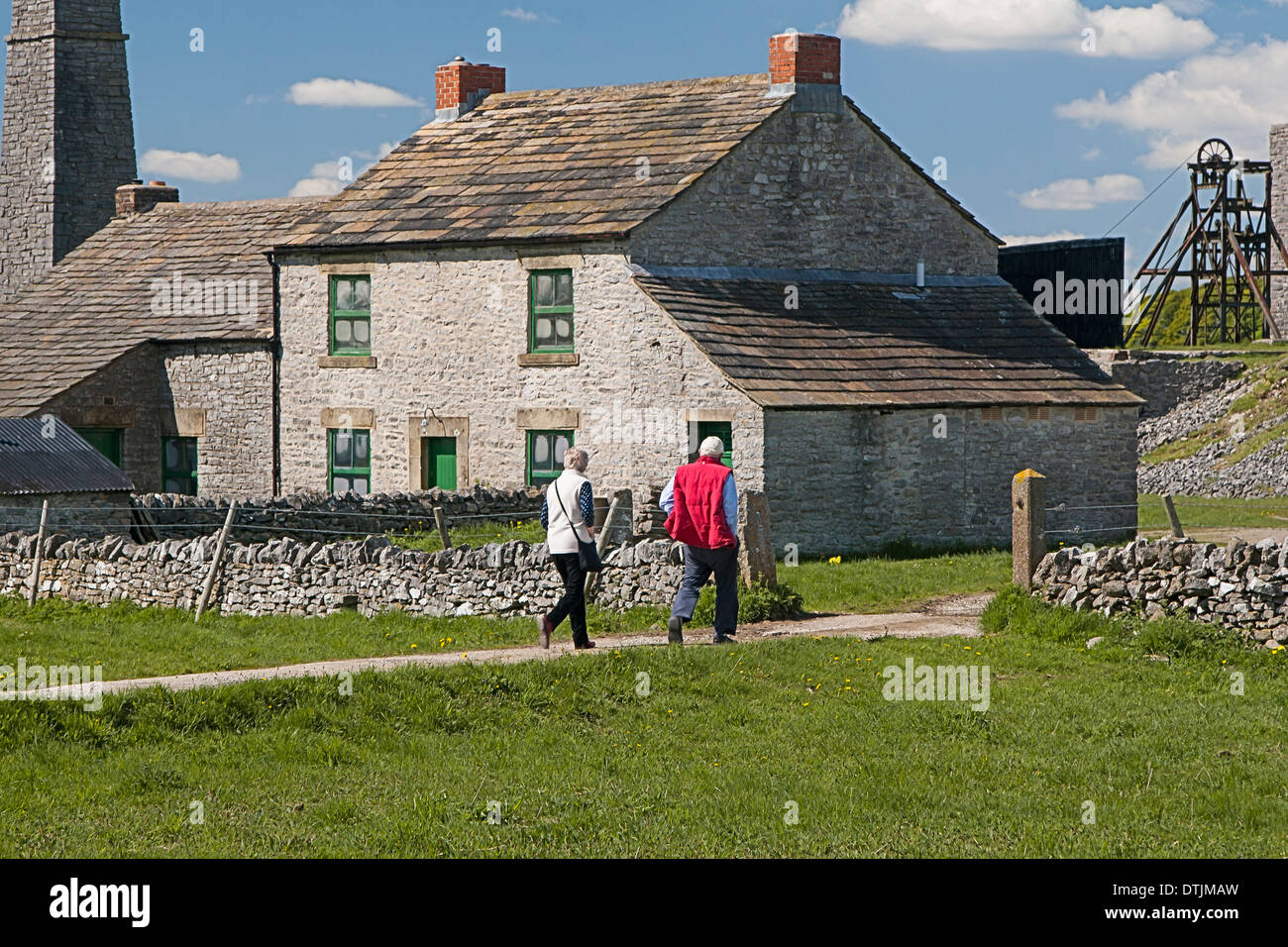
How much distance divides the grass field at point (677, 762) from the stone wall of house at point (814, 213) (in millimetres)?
12918

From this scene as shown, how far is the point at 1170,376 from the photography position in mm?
42125

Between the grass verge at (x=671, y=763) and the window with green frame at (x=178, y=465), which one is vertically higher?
the window with green frame at (x=178, y=465)

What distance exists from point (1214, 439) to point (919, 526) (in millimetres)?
18631

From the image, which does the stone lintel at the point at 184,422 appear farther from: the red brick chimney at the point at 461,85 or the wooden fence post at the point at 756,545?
the wooden fence post at the point at 756,545

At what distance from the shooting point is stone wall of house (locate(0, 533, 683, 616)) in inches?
652

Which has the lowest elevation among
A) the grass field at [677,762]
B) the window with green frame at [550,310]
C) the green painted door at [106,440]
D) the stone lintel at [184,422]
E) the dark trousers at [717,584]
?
the grass field at [677,762]

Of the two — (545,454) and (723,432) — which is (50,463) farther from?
(723,432)

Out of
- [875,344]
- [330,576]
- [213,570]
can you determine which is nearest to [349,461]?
[875,344]

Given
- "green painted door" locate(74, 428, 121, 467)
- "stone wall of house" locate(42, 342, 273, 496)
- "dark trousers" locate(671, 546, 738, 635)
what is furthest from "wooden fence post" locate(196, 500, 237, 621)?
"green painted door" locate(74, 428, 121, 467)

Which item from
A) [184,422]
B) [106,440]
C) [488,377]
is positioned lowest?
[106,440]

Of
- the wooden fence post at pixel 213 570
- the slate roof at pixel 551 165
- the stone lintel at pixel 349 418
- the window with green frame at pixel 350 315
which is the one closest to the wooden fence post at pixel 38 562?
the wooden fence post at pixel 213 570

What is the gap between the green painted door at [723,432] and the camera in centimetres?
2255

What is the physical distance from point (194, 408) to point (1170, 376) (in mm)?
26199
